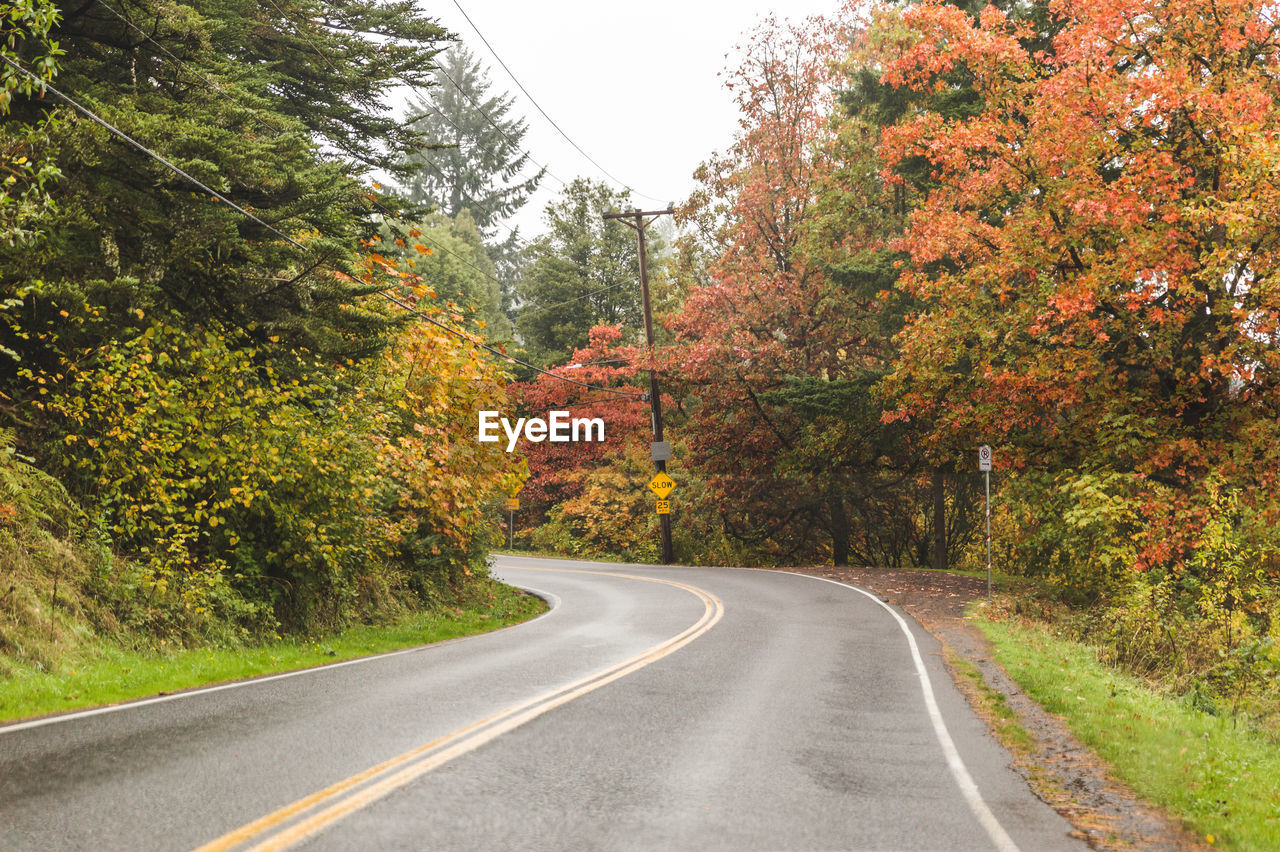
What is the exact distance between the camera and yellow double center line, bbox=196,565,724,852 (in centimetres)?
480

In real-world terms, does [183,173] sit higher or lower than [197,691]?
higher

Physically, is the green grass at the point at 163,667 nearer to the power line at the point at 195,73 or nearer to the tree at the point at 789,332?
the power line at the point at 195,73

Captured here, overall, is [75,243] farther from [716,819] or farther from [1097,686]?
[1097,686]

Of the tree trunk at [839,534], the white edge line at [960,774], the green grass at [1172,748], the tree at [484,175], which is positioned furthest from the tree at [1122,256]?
the tree at [484,175]

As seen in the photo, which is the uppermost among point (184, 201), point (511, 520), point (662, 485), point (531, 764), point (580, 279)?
point (580, 279)

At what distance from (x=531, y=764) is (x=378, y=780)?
1121 mm

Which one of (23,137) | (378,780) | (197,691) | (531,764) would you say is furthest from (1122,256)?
(23,137)

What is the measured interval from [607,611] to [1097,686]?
33.2ft

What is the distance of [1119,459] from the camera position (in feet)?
60.4

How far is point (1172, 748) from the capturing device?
781cm

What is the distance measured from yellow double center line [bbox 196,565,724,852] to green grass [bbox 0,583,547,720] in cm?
359

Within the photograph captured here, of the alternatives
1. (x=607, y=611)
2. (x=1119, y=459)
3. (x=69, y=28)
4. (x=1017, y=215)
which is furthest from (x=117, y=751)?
(x=1017, y=215)

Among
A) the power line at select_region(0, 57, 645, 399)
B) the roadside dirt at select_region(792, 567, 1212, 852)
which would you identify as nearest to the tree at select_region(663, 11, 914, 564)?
the power line at select_region(0, 57, 645, 399)

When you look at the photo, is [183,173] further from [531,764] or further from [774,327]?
[774,327]
